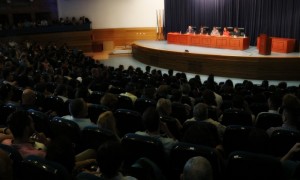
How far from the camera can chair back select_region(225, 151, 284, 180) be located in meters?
2.65

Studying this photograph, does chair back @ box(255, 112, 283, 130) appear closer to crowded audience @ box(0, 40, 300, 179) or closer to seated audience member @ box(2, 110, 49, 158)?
crowded audience @ box(0, 40, 300, 179)

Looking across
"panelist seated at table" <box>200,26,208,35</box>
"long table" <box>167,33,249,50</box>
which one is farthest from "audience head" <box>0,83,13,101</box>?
"panelist seated at table" <box>200,26,208,35</box>

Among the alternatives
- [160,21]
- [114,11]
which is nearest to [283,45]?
[160,21]

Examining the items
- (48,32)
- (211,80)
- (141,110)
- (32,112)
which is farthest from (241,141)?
(48,32)

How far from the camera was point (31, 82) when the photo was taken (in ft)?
23.8

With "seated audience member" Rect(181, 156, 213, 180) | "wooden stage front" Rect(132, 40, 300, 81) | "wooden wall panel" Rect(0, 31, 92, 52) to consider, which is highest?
"wooden wall panel" Rect(0, 31, 92, 52)

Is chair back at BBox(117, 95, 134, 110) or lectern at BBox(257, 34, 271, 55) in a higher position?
lectern at BBox(257, 34, 271, 55)

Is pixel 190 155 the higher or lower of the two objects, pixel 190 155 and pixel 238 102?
the higher

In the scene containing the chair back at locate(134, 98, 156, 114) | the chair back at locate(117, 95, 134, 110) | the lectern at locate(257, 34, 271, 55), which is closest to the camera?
the chair back at locate(134, 98, 156, 114)

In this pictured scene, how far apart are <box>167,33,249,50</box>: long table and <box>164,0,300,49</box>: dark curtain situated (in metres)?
1.98

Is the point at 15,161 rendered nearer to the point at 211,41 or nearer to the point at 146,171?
the point at 146,171

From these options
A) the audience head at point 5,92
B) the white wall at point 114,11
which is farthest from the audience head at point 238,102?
the white wall at point 114,11

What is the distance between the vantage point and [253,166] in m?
2.69

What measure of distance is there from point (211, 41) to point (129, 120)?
12.4 m
